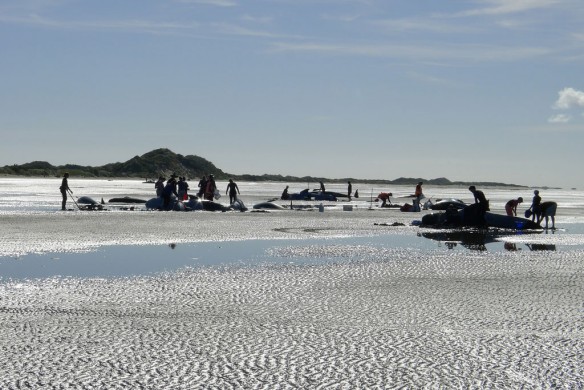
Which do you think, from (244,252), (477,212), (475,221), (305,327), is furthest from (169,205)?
(305,327)

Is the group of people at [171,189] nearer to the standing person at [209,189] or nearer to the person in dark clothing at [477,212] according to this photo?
the standing person at [209,189]

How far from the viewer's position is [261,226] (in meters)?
32.2

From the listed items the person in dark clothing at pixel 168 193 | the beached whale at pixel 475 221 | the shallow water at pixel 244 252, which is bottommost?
the shallow water at pixel 244 252

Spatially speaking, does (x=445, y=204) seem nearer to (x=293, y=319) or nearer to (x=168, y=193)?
(x=168, y=193)

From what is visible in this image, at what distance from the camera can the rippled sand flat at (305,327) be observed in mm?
8203

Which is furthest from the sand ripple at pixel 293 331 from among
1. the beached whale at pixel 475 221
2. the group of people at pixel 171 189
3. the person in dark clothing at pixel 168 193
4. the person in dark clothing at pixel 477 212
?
the group of people at pixel 171 189

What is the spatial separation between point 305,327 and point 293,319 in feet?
2.09

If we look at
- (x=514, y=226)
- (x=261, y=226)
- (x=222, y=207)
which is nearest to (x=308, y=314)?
(x=261, y=226)

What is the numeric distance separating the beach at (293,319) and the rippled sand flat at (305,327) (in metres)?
0.03

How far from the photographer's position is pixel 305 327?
35.5 feet

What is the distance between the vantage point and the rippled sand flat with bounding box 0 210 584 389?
8.20 metres

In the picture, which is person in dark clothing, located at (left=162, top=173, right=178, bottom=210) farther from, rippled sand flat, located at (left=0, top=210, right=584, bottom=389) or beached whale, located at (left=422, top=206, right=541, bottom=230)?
rippled sand flat, located at (left=0, top=210, right=584, bottom=389)

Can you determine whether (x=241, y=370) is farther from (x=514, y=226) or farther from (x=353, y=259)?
(x=514, y=226)

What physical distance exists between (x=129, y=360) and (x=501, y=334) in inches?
184
